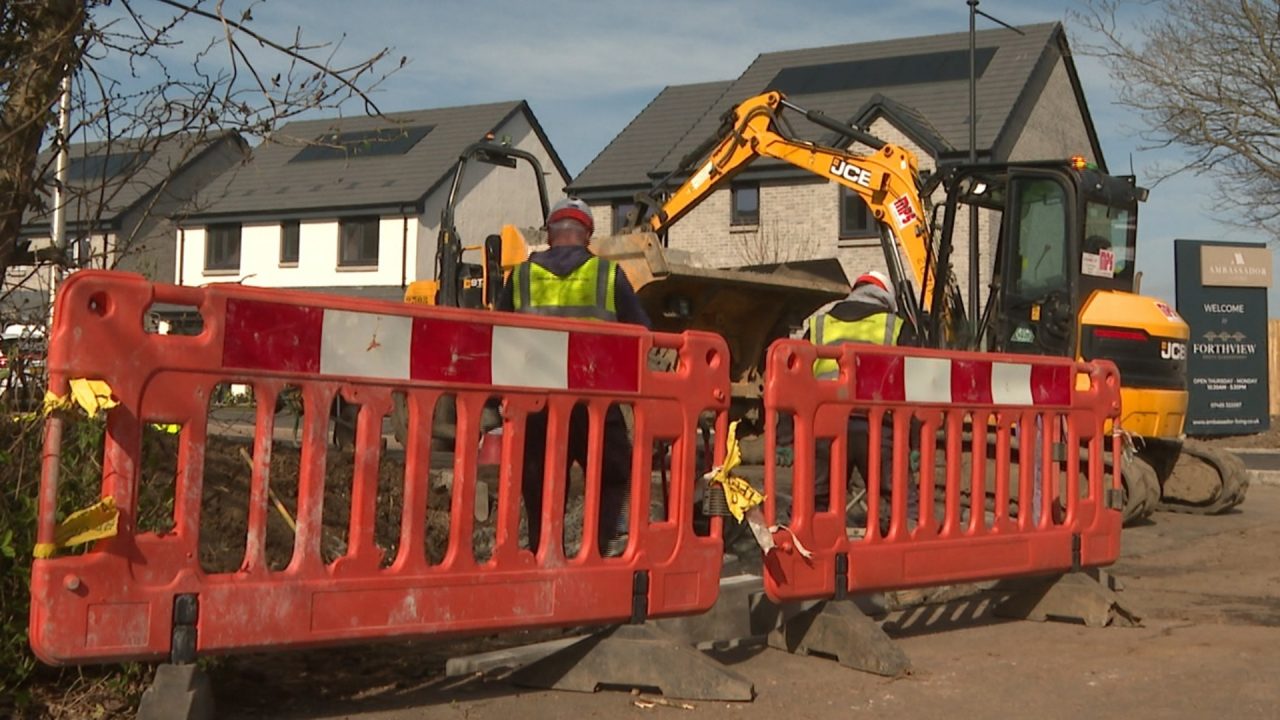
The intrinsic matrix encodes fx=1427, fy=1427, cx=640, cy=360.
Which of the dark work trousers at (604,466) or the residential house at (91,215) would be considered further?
the dark work trousers at (604,466)

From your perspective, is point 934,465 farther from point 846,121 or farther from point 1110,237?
point 846,121

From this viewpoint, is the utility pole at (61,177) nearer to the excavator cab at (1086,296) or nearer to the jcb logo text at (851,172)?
the excavator cab at (1086,296)

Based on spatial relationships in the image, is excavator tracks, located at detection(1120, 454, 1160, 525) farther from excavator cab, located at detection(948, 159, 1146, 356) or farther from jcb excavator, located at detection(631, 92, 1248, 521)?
excavator cab, located at detection(948, 159, 1146, 356)

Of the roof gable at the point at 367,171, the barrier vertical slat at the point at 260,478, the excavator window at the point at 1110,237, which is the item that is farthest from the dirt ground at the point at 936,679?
the roof gable at the point at 367,171

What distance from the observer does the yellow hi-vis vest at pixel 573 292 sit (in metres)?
6.29

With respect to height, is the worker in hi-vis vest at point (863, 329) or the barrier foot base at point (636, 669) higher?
the worker in hi-vis vest at point (863, 329)

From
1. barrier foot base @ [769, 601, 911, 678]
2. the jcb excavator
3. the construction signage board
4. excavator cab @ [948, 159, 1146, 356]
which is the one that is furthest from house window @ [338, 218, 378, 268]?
barrier foot base @ [769, 601, 911, 678]

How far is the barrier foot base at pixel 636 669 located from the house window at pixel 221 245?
39.5 m

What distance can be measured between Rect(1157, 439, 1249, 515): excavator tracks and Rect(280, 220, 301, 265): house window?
32.8 m

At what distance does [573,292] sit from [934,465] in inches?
71.6

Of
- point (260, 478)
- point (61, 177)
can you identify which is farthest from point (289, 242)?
point (260, 478)

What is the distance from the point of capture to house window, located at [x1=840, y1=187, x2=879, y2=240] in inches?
1312

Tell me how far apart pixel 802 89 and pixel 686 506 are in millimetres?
32533

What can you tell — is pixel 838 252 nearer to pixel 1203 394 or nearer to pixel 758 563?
pixel 1203 394
